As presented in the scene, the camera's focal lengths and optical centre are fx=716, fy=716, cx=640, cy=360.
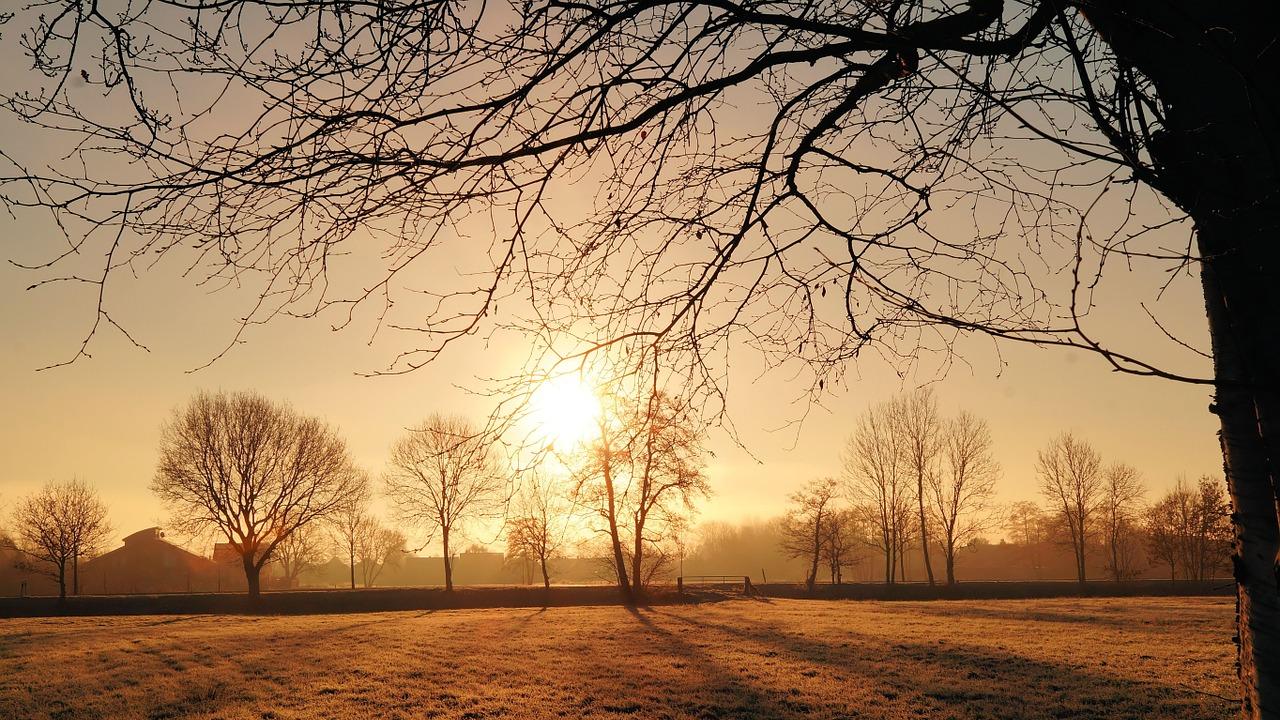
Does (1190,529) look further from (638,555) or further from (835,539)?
(638,555)

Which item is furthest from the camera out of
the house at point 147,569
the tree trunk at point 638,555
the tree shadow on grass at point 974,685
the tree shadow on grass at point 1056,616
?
the house at point 147,569

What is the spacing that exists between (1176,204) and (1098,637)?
60.5ft

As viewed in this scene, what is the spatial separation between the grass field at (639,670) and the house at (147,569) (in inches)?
1934

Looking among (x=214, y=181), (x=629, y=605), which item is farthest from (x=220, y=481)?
(x=214, y=181)

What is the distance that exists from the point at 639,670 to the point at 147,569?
67.7 meters

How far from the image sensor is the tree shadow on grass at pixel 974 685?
1005cm

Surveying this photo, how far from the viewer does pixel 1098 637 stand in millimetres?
17062

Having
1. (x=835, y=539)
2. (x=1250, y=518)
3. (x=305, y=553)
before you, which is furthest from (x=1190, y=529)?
(x=305, y=553)

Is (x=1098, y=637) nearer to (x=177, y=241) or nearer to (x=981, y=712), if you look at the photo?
(x=981, y=712)

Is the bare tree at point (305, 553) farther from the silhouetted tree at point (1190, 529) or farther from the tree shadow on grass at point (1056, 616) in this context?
the silhouetted tree at point (1190, 529)

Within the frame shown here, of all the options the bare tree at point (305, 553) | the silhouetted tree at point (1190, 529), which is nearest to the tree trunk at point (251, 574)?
the bare tree at point (305, 553)

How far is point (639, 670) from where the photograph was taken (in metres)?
13.8

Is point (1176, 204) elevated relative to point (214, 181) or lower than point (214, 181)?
lower

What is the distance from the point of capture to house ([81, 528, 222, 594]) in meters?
61.8
